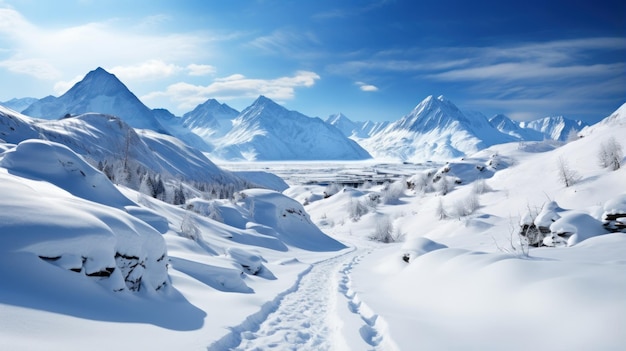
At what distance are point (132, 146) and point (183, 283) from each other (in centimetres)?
15228

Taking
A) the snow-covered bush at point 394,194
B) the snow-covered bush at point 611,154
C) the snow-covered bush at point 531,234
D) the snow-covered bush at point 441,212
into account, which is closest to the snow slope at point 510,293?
the snow-covered bush at point 531,234

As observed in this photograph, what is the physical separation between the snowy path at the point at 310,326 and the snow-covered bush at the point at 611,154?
43.1m

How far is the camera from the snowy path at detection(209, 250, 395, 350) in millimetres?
6273

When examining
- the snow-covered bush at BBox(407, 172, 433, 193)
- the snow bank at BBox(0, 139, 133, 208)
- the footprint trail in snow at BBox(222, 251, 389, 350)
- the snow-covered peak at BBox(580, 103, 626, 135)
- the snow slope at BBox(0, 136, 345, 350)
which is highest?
the snow-covered peak at BBox(580, 103, 626, 135)

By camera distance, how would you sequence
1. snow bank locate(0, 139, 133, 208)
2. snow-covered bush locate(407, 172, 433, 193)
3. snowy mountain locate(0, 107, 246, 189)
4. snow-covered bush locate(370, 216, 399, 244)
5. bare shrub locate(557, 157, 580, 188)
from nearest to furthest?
snow bank locate(0, 139, 133, 208) < bare shrub locate(557, 157, 580, 188) < snow-covered bush locate(370, 216, 399, 244) < snow-covered bush locate(407, 172, 433, 193) < snowy mountain locate(0, 107, 246, 189)

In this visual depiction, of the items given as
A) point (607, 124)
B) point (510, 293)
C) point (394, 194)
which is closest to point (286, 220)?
point (510, 293)

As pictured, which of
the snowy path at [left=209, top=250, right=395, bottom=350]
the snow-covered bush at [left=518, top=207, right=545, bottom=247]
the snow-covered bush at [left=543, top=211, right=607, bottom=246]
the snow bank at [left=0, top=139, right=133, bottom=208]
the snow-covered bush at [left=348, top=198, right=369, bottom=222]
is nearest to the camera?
the snowy path at [left=209, top=250, right=395, bottom=350]

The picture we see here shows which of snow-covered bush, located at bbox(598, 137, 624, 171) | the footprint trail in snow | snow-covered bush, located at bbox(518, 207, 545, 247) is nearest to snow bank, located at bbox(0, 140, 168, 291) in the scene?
the footprint trail in snow

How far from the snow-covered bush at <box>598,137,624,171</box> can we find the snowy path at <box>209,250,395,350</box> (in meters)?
43.1

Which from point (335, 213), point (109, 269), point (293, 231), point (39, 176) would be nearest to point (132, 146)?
point (335, 213)

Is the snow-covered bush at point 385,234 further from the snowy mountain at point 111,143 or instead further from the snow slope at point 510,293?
the snowy mountain at point 111,143

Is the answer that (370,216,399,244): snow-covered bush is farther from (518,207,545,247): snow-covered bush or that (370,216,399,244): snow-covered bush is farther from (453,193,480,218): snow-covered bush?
(518,207,545,247): snow-covered bush

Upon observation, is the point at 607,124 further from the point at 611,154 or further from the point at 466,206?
the point at 466,206

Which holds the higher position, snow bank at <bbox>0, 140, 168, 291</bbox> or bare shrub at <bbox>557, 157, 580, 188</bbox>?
bare shrub at <bbox>557, 157, 580, 188</bbox>
